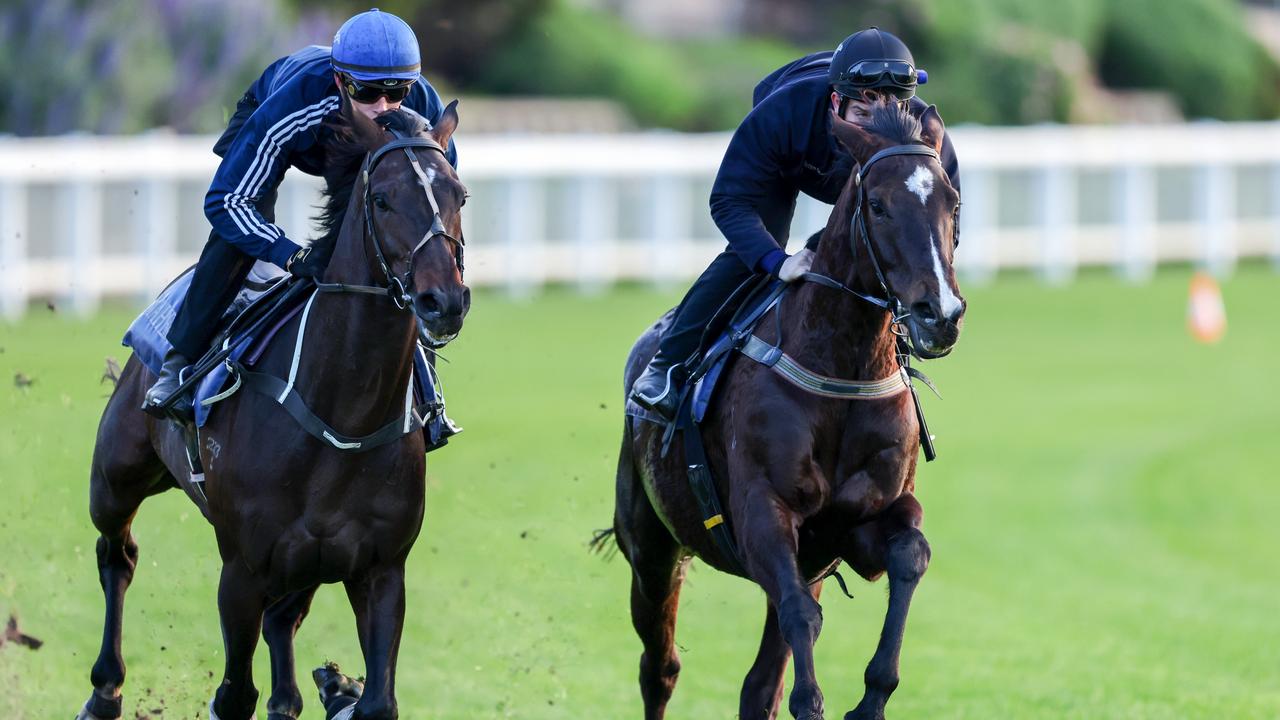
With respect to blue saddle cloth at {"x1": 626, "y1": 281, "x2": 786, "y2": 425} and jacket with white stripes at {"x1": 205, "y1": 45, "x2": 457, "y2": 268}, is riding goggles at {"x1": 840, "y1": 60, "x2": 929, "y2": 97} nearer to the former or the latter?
blue saddle cloth at {"x1": 626, "y1": 281, "x2": 786, "y2": 425}

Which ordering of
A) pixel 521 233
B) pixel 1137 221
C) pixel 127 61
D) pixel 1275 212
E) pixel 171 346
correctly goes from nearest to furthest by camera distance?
pixel 171 346
pixel 521 233
pixel 127 61
pixel 1137 221
pixel 1275 212

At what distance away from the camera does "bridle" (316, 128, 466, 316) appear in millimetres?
5465

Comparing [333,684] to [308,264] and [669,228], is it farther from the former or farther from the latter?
[669,228]

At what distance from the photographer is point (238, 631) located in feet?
20.0

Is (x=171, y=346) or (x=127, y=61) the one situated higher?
(x=127, y=61)

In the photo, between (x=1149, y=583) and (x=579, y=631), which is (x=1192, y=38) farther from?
(x=579, y=631)

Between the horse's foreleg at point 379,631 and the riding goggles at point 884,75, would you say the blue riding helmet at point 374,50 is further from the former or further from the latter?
the horse's foreleg at point 379,631

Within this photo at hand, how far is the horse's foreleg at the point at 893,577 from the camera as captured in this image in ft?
18.2

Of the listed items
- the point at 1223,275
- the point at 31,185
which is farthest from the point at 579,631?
the point at 1223,275

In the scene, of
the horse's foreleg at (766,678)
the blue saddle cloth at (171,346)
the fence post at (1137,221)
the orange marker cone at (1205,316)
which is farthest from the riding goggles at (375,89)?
the fence post at (1137,221)

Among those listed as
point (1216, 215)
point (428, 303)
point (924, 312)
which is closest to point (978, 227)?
point (1216, 215)

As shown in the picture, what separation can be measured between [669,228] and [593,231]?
3.02ft

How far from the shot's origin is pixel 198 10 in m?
23.1

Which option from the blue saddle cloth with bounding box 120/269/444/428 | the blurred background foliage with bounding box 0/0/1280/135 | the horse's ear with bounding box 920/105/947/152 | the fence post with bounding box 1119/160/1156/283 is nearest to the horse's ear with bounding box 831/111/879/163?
the horse's ear with bounding box 920/105/947/152
